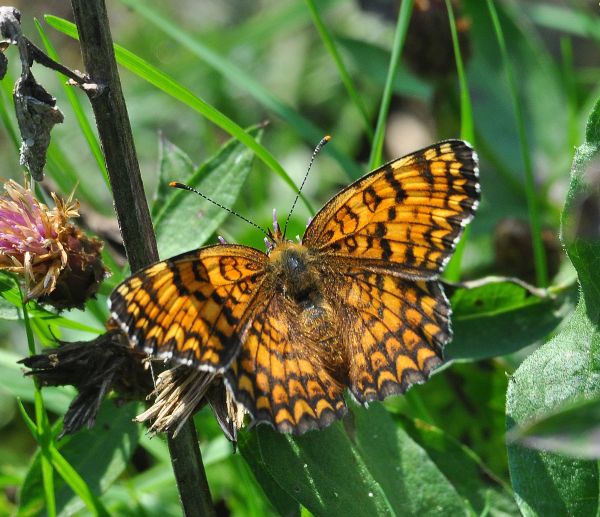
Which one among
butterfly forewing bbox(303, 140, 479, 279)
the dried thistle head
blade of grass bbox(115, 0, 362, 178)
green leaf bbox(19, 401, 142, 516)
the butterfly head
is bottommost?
green leaf bbox(19, 401, 142, 516)

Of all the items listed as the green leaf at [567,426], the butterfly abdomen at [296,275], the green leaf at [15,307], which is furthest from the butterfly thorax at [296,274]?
the green leaf at [567,426]

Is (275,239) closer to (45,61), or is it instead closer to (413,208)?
(413,208)

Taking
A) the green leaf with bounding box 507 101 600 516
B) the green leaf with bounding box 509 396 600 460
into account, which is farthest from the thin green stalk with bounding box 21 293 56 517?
the green leaf with bounding box 509 396 600 460

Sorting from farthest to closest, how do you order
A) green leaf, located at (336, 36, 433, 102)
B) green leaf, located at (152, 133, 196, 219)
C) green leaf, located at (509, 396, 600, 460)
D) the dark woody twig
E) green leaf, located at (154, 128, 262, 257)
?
green leaf, located at (336, 36, 433, 102) → green leaf, located at (152, 133, 196, 219) → green leaf, located at (154, 128, 262, 257) → the dark woody twig → green leaf, located at (509, 396, 600, 460)

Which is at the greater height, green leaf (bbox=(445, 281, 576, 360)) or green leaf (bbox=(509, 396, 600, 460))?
green leaf (bbox=(445, 281, 576, 360))

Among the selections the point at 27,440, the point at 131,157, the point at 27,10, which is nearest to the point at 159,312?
the point at 131,157

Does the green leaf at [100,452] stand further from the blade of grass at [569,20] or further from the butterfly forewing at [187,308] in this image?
the blade of grass at [569,20]

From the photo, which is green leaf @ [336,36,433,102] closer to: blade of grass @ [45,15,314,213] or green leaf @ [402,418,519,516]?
blade of grass @ [45,15,314,213]

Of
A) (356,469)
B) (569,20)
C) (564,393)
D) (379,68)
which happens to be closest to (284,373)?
(356,469)

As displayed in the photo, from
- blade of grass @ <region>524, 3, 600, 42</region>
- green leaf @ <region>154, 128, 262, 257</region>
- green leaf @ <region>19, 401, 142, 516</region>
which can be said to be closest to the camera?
green leaf @ <region>19, 401, 142, 516</region>
